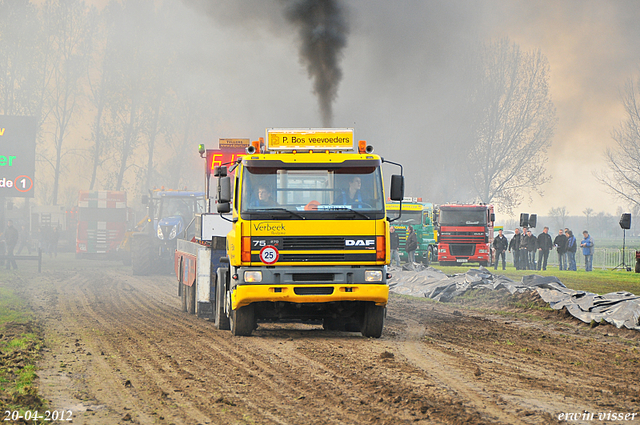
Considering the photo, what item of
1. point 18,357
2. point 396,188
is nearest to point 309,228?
point 396,188

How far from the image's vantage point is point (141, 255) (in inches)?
1145

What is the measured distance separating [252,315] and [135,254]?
721 inches

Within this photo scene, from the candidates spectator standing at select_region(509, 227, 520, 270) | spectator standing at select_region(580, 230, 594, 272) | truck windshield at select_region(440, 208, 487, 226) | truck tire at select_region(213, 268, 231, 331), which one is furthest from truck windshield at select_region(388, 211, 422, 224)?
truck tire at select_region(213, 268, 231, 331)

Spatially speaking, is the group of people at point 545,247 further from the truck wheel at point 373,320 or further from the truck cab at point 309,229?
the truck cab at point 309,229

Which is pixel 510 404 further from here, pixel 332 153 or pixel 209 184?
pixel 209 184

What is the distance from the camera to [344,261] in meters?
11.0

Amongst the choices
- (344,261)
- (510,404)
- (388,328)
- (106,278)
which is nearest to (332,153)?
(344,261)

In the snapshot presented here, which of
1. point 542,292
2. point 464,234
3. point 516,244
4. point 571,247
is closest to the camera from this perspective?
point 542,292

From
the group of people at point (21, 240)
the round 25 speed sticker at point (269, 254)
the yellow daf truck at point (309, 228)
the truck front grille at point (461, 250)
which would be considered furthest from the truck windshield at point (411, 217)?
the round 25 speed sticker at point (269, 254)

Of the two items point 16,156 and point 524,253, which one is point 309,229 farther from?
point 524,253

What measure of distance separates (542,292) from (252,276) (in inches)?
360

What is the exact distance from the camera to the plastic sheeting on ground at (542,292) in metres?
13.9

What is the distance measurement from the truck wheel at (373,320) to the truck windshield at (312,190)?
1742 mm

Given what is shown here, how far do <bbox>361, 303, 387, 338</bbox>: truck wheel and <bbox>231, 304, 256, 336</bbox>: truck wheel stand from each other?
1848mm
